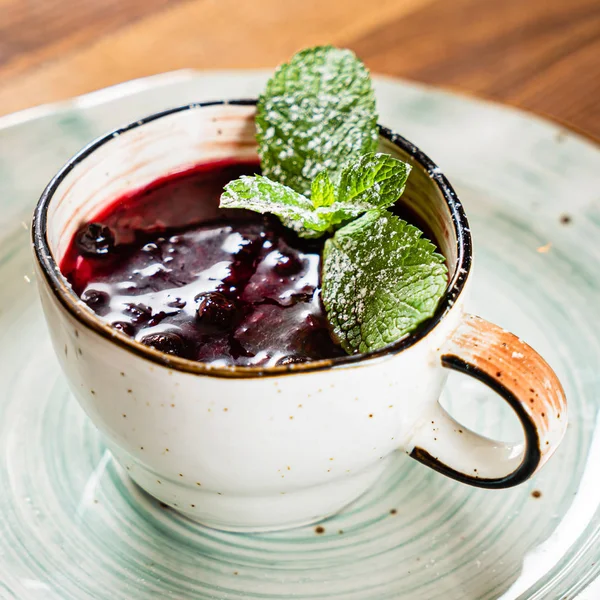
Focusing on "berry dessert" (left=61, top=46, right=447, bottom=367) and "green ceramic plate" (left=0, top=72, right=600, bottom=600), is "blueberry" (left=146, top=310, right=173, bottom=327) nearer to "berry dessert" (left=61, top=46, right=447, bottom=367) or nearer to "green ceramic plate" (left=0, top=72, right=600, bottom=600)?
"berry dessert" (left=61, top=46, right=447, bottom=367)

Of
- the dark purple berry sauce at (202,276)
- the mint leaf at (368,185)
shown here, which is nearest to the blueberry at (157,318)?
the dark purple berry sauce at (202,276)

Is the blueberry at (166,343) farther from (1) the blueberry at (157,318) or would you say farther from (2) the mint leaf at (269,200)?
(2) the mint leaf at (269,200)

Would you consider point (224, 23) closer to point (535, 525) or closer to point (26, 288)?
point (26, 288)

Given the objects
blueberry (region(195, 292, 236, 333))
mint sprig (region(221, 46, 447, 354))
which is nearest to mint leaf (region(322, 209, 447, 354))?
mint sprig (region(221, 46, 447, 354))

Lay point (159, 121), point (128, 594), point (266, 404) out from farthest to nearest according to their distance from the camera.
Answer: point (159, 121) < point (128, 594) < point (266, 404)

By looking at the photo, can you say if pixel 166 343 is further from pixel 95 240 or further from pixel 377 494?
pixel 377 494

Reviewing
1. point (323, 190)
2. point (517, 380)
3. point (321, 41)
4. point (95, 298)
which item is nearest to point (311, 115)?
point (323, 190)

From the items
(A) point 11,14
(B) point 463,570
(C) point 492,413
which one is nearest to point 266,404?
(B) point 463,570
